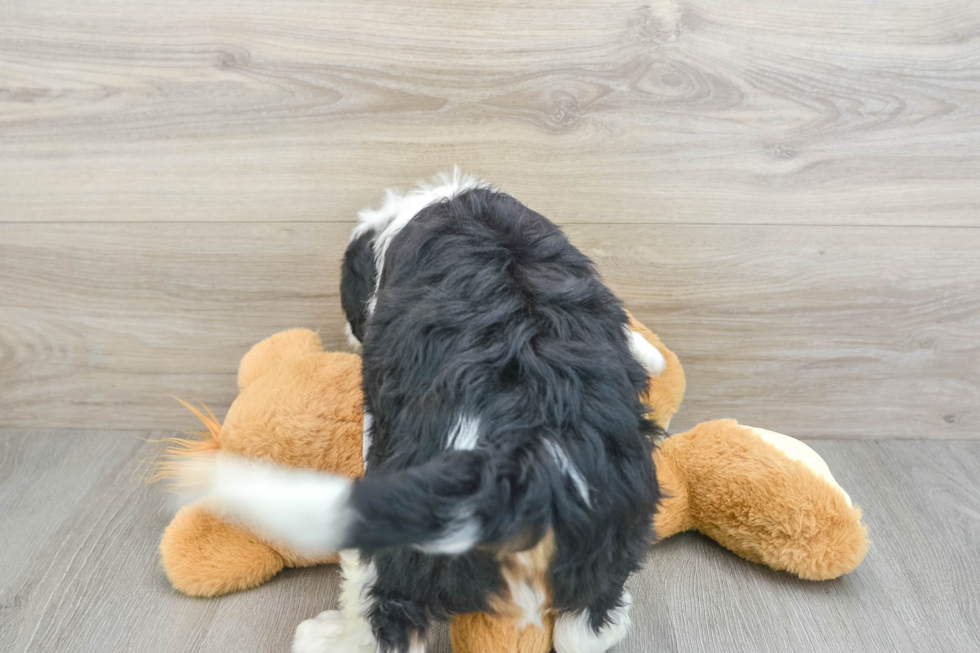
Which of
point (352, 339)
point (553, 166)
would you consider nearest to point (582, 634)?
point (352, 339)

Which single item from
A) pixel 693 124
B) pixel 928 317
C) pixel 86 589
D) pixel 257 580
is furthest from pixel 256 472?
pixel 928 317

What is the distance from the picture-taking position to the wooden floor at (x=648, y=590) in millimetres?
952

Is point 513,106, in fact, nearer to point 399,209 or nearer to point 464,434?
point 399,209

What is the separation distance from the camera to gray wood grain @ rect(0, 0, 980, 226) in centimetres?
118

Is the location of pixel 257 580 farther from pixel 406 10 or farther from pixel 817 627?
pixel 406 10

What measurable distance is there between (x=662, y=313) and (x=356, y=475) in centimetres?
67

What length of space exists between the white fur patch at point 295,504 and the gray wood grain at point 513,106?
30.2 inches

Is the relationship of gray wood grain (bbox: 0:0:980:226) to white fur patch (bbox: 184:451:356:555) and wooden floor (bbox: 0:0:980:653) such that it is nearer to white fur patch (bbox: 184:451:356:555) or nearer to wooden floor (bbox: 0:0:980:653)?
wooden floor (bbox: 0:0:980:653)

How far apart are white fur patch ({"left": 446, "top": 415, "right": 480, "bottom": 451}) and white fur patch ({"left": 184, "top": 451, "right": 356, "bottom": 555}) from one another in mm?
125

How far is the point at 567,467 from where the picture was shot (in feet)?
2.12

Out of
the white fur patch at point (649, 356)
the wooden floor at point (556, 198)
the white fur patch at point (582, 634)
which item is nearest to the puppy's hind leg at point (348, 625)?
the wooden floor at point (556, 198)

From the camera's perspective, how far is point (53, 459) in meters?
1.36

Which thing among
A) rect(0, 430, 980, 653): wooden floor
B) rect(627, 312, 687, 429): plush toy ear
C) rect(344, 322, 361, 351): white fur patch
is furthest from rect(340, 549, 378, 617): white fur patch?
rect(627, 312, 687, 429): plush toy ear

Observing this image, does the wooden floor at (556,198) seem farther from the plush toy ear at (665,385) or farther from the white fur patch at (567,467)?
the white fur patch at (567,467)
